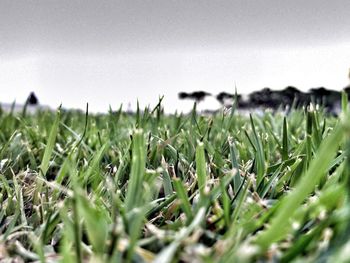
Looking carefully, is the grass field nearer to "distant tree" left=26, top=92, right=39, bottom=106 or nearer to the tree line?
the tree line

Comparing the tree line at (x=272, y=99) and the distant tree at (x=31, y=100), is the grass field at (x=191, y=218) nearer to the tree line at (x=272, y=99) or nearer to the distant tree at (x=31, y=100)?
the tree line at (x=272, y=99)

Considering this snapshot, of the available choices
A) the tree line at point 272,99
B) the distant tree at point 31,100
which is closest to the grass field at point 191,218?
the tree line at point 272,99

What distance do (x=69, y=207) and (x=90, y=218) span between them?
221 millimetres

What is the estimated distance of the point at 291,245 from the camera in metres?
0.30

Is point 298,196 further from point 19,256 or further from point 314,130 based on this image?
point 314,130

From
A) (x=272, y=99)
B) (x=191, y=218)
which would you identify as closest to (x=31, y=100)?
(x=272, y=99)

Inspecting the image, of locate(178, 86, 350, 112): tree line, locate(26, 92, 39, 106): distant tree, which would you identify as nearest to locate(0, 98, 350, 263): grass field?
locate(178, 86, 350, 112): tree line

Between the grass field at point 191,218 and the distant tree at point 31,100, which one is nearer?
the grass field at point 191,218

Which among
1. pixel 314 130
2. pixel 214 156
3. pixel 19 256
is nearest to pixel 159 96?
pixel 214 156

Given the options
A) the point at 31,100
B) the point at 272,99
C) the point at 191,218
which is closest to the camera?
the point at 191,218

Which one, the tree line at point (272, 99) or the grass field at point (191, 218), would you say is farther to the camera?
the tree line at point (272, 99)

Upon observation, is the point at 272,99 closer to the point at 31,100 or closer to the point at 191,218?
the point at 31,100

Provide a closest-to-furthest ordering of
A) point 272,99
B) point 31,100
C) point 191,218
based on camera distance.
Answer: point 191,218
point 272,99
point 31,100

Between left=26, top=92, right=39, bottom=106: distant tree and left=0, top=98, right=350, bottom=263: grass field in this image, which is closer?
left=0, top=98, right=350, bottom=263: grass field
